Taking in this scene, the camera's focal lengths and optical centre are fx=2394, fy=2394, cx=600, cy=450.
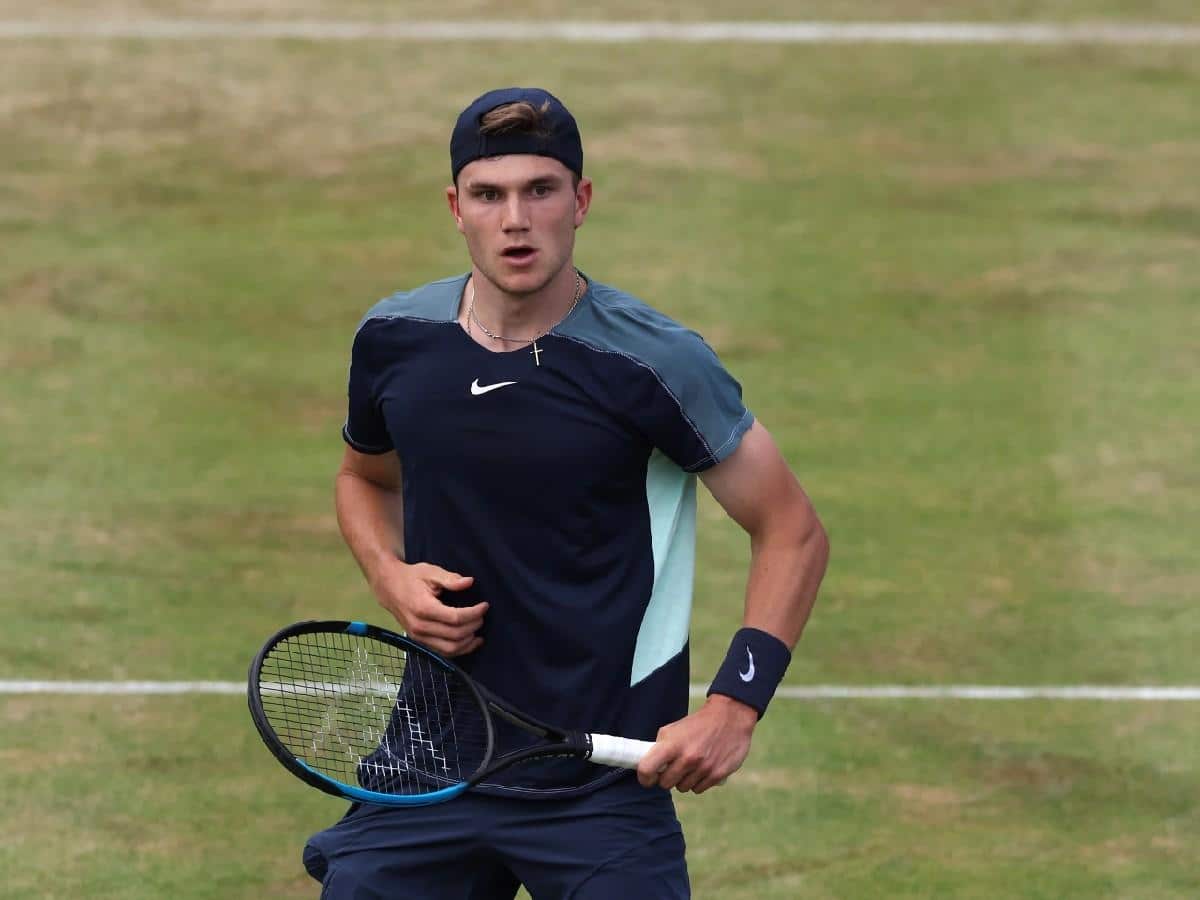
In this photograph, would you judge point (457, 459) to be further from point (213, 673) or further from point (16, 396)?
point (16, 396)

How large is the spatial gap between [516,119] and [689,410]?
29.3 inches

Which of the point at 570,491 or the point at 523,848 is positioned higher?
the point at 570,491

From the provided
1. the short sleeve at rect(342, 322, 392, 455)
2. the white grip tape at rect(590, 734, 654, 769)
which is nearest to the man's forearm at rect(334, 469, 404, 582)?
the short sleeve at rect(342, 322, 392, 455)

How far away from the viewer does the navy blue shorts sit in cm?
535

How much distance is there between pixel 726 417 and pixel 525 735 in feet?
2.79

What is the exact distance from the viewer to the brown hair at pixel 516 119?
525cm

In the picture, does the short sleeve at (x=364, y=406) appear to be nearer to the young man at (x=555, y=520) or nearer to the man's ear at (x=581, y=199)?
the young man at (x=555, y=520)

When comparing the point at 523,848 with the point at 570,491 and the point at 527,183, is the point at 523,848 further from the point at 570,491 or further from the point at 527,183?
the point at 527,183

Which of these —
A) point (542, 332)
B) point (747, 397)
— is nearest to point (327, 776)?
point (542, 332)

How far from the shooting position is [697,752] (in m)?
5.06

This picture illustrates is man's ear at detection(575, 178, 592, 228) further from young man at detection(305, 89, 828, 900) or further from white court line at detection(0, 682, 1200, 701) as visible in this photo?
white court line at detection(0, 682, 1200, 701)

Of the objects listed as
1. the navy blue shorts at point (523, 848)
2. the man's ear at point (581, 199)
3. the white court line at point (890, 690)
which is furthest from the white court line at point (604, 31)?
the navy blue shorts at point (523, 848)

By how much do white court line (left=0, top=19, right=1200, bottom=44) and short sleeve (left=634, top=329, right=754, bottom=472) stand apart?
37.1 feet

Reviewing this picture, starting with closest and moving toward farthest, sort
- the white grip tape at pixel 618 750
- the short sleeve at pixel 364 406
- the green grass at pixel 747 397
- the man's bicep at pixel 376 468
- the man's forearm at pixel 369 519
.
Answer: the white grip tape at pixel 618 750 < the short sleeve at pixel 364 406 < the man's forearm at pixel 369 519 < the man's bicep at pixel 376 468 < the green grass at pixel 747 397
